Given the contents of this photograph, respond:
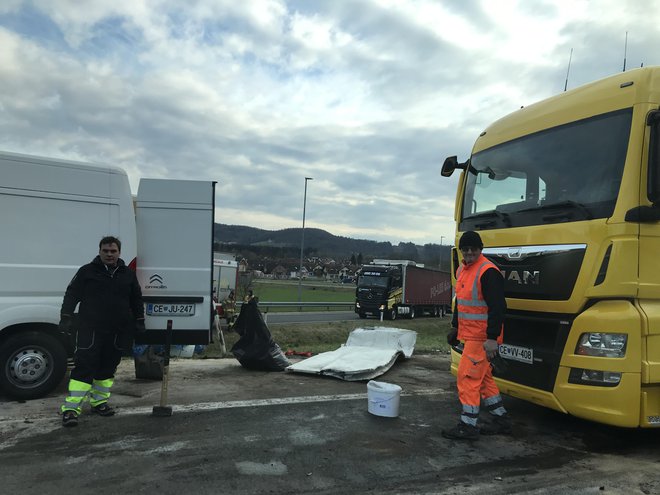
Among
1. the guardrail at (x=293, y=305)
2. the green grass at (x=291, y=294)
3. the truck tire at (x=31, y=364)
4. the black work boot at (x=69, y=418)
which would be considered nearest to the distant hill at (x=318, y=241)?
the green grass at (x=291, y=294)

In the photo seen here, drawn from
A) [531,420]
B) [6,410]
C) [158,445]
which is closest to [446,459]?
[531,420]

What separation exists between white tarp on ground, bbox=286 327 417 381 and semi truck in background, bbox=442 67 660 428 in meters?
2.49

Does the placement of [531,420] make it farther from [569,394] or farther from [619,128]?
[619,128]

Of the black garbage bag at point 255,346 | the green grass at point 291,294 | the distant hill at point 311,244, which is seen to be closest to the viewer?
the black garbage bag at point 255,346

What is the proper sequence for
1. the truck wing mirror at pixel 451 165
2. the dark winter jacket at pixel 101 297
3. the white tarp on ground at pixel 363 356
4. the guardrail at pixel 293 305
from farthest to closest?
1. the guardrail at pixel 293 305
2. the white tarp on ground at pixel 363 356
3. the truck wing mirror at pixel 451 165
4. the dark winter jacket at pixel 101 297

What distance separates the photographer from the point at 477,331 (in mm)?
4570

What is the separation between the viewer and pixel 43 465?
368cm

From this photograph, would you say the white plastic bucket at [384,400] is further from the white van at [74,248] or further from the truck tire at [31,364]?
the truck tire at [31,364]

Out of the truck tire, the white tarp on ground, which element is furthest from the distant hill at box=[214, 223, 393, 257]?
the truck tire

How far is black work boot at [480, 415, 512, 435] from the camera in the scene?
4777 mm

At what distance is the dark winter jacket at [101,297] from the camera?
489cm

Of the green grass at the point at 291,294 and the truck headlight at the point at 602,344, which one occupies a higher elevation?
the truck headlight at the point at 602,344

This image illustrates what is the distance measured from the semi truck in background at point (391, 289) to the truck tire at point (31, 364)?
25085mm

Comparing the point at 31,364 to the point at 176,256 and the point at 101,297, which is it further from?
the point at 176,256
